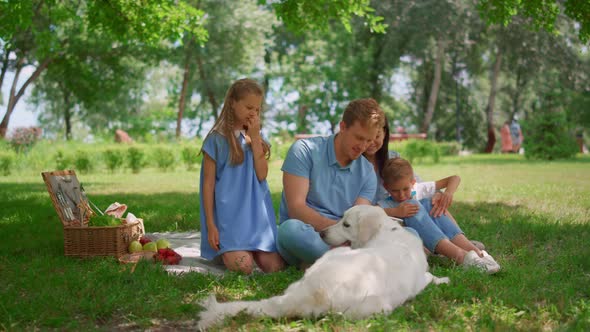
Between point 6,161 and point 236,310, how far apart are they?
632 inches

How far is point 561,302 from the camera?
3498 mm

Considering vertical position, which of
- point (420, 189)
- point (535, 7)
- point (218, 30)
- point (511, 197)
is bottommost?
point (511, 197)

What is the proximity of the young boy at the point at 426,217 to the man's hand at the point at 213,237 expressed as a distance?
145 centimetres

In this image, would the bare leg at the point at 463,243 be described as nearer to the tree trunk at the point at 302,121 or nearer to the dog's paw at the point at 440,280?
the dog's paw at the point at 440,280

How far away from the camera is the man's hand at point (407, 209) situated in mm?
4621

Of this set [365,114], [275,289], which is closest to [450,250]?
[365,114]

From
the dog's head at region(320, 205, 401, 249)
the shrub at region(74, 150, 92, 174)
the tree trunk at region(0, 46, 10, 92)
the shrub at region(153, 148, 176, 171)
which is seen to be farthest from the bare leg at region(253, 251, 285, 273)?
the tree trunk at region(0, 46, 10, 92)

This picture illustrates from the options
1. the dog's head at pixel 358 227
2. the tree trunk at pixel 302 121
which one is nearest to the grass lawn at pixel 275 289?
the dog's head at pixel 358 227

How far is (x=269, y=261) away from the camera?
4.56 metres

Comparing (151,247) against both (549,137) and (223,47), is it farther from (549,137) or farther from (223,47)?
(223,47)

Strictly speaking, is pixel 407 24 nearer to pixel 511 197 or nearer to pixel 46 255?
pixel 511 197

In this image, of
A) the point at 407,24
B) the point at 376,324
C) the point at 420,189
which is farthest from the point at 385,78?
the point at 376,324

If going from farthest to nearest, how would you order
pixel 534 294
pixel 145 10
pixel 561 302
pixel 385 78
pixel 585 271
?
pixel 385 78 → pixel 145 10 → pixel 585 271 → pixel 534 294 → pixel 561 302

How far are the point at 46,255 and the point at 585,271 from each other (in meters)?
4.68
